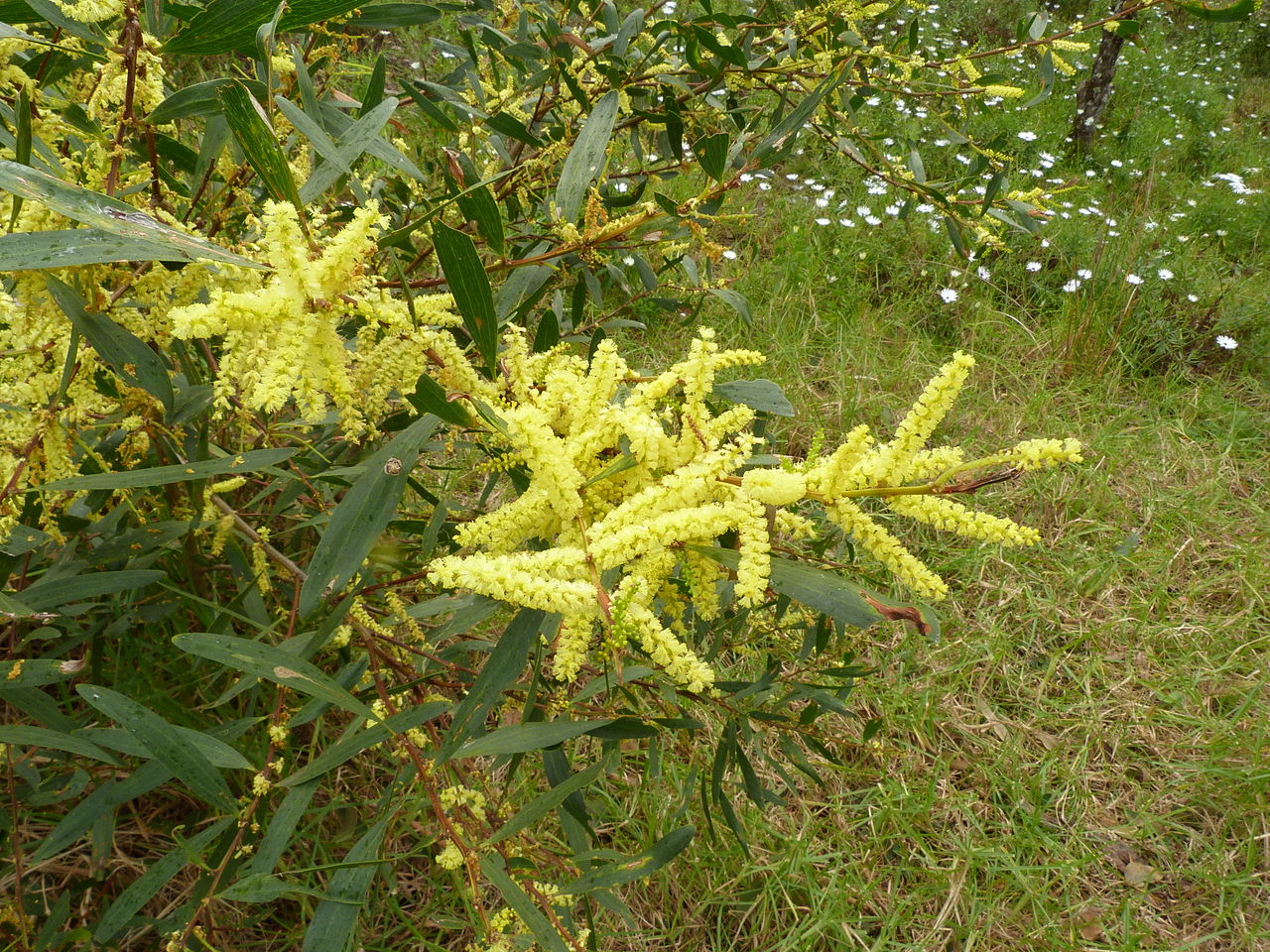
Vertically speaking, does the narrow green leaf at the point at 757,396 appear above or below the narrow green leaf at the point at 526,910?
above

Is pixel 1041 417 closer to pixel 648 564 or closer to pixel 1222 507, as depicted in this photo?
pixel 1222 507

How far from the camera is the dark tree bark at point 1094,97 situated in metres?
5.47

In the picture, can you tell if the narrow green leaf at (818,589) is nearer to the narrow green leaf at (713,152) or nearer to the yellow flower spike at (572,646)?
the yellow flower spike at (572,646)

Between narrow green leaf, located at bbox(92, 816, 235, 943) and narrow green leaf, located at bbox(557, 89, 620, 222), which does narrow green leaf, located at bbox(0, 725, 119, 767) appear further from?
narrow green leaf, located at bbox(557, 89, 620, 222)

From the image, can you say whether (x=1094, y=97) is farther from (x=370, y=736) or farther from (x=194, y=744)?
(x=194, y=744)

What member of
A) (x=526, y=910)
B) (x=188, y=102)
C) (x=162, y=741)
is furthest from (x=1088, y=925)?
(x=188, y=102)

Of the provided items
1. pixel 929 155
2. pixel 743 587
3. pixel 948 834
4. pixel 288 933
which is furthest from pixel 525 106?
pixel 929 155

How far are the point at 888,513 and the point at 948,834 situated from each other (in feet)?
3.99

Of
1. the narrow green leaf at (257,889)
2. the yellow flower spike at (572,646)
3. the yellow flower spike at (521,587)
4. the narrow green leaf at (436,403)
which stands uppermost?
the narrow green leaf at (436,403)

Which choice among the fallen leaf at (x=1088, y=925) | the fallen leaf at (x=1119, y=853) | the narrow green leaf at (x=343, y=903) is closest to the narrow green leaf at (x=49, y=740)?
the narrow green leaf at (x=343, y=903)

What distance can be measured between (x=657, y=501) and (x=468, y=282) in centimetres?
30

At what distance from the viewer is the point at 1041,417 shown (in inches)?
143

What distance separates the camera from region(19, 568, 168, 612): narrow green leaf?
1.25 m

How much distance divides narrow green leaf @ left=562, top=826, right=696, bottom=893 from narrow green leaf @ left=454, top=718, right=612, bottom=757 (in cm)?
30
